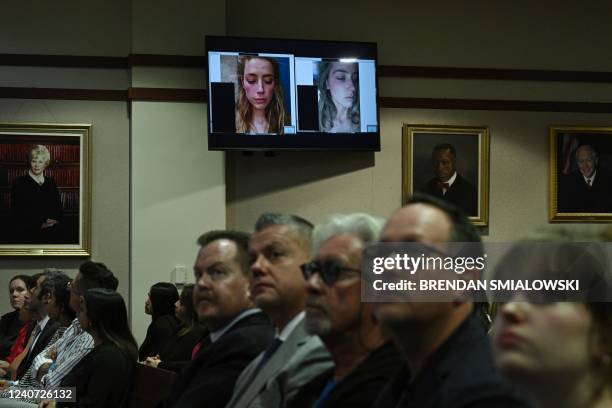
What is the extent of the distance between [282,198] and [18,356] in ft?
9.95

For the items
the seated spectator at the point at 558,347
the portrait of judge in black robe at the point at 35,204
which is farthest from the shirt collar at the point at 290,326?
the portrait of judge in black robe at the point at 35,204

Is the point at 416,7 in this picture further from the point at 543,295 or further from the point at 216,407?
the point at 543,295

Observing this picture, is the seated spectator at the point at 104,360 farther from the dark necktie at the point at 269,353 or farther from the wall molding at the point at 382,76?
the wall molding at the point at 382,76

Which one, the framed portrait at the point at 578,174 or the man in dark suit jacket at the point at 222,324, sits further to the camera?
the framed portrait at the point at 578,174

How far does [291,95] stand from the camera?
29.9ft

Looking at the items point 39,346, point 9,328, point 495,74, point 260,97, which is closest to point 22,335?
point 9,328

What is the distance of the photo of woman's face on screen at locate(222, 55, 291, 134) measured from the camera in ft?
29.3

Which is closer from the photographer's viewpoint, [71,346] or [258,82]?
[71,346]

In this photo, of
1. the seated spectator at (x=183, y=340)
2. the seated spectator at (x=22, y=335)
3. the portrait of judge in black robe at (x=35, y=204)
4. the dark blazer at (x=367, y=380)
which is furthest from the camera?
the portrait of judge in black robe at (x=35, y=204)

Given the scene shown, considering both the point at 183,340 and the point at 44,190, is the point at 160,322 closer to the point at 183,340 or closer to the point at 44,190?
the point at 183,340

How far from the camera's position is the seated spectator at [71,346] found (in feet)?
18.5

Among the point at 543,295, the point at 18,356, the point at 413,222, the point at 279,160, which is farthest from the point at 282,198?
the point at 543,295

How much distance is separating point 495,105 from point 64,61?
4.36 metres

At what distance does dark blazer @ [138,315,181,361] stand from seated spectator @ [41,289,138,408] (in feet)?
6.79
